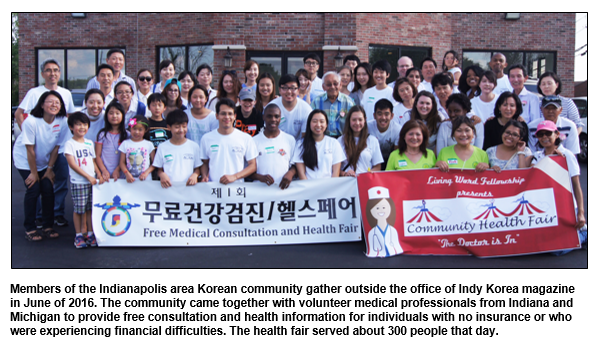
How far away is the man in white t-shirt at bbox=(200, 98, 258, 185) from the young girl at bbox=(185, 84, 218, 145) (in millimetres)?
468

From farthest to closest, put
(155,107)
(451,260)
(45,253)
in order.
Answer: (155,107) → (45,253) → (451,260)

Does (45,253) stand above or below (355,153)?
below

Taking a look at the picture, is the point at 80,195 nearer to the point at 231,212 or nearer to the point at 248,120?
the point at 231,212

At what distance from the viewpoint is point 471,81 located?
7.29m

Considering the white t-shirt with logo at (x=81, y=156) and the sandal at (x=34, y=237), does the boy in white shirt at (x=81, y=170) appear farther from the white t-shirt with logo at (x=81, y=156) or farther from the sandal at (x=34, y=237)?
the sandal at (x=34, y=237)

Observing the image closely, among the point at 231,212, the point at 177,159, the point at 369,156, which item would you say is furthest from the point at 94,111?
the point at 369,156

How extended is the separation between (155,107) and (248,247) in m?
2.14

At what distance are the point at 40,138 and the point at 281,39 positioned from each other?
1007cm

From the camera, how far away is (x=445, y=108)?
620cm

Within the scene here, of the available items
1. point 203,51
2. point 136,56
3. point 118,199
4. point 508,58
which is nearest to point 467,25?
point 508,58

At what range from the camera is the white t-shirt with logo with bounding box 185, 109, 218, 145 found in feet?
19.8

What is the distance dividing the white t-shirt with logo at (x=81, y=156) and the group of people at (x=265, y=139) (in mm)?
11

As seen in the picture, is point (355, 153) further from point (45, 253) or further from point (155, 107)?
point (45, 253)

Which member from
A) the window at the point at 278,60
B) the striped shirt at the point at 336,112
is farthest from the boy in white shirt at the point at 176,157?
the window at the point at 278,60
